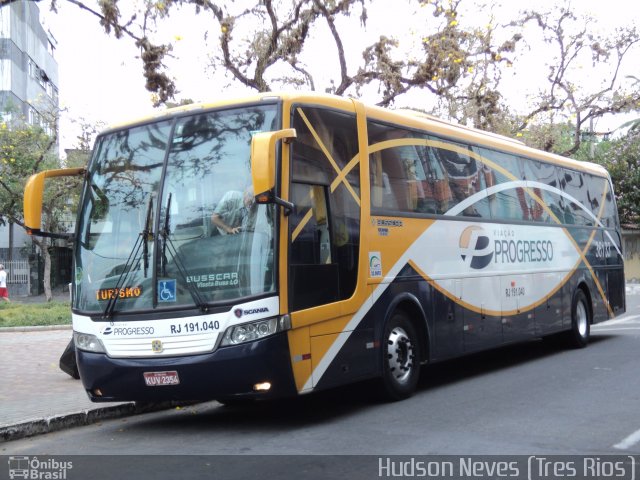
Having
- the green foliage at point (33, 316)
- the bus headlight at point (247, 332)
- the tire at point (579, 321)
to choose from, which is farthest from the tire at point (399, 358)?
the green foliage at point (33, 316)

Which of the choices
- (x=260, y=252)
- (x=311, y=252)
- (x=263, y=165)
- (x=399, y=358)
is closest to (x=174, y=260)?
(x=260, y=252)

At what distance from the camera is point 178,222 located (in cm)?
800

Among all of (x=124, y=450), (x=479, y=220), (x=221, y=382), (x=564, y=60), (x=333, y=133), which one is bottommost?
(x=124, y=450)

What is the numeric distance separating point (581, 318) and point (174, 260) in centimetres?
960

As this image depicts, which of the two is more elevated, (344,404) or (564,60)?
(564,60)

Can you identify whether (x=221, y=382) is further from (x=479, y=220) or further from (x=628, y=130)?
(x=628, y=130)

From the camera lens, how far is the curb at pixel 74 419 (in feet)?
26.8

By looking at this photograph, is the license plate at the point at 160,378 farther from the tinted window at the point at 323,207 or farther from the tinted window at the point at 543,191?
the tinted window at the point at 543,191

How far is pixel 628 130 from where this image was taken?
41.7 meters

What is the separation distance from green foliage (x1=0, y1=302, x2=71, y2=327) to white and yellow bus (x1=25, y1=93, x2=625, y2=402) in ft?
42.8

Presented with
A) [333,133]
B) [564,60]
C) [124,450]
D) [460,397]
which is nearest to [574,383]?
[460,397]

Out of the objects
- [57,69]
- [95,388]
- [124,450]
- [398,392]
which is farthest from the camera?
[57,69]

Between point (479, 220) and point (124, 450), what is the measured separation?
6246 millimetres

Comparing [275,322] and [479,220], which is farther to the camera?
[479,220]
